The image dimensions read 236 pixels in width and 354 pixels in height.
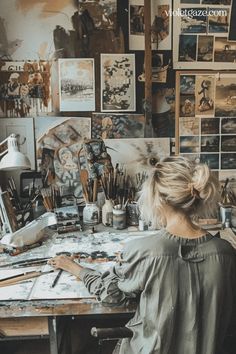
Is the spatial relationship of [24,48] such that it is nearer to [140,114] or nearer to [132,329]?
[140,114]

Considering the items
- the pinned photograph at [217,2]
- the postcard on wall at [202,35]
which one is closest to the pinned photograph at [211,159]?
the postcard on wall at [202,35]

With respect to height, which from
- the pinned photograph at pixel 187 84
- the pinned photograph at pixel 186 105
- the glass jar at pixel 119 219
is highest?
the pinned photograph at pixel 187 84

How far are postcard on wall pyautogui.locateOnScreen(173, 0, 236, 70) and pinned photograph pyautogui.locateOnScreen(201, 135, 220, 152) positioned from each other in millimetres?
392

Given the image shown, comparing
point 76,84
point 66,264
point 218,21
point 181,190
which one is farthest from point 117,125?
point 181,190

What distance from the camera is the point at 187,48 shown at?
7.07ft

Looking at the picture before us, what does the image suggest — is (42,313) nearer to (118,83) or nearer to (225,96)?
(118,83)

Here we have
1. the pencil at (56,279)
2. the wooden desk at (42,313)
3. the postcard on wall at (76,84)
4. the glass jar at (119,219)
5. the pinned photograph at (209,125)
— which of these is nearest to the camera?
the wooden desk at (42,313)

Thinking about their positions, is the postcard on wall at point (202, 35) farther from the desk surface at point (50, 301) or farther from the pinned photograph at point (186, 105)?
the desk surface at point (50, 301)

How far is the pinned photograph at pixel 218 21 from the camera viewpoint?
7.03ft

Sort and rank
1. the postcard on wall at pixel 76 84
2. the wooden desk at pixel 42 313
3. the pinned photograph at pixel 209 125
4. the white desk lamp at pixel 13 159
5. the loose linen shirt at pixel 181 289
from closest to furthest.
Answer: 1. the loose linen shirt at pixel 181 289
2. the wooden desk at pixel 42 313
3. the white desk lamp at pixel 13 159
4. the postcard on wall at pixel 76 84
5. the pinned photograph at pixel 209 125

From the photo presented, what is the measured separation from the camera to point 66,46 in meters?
2.12

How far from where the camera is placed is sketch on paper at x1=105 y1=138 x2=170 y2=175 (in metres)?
2.22

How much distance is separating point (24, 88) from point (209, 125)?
107 cm

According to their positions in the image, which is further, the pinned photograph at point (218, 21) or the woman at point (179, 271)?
the pinned photograph at point (218, 21)
